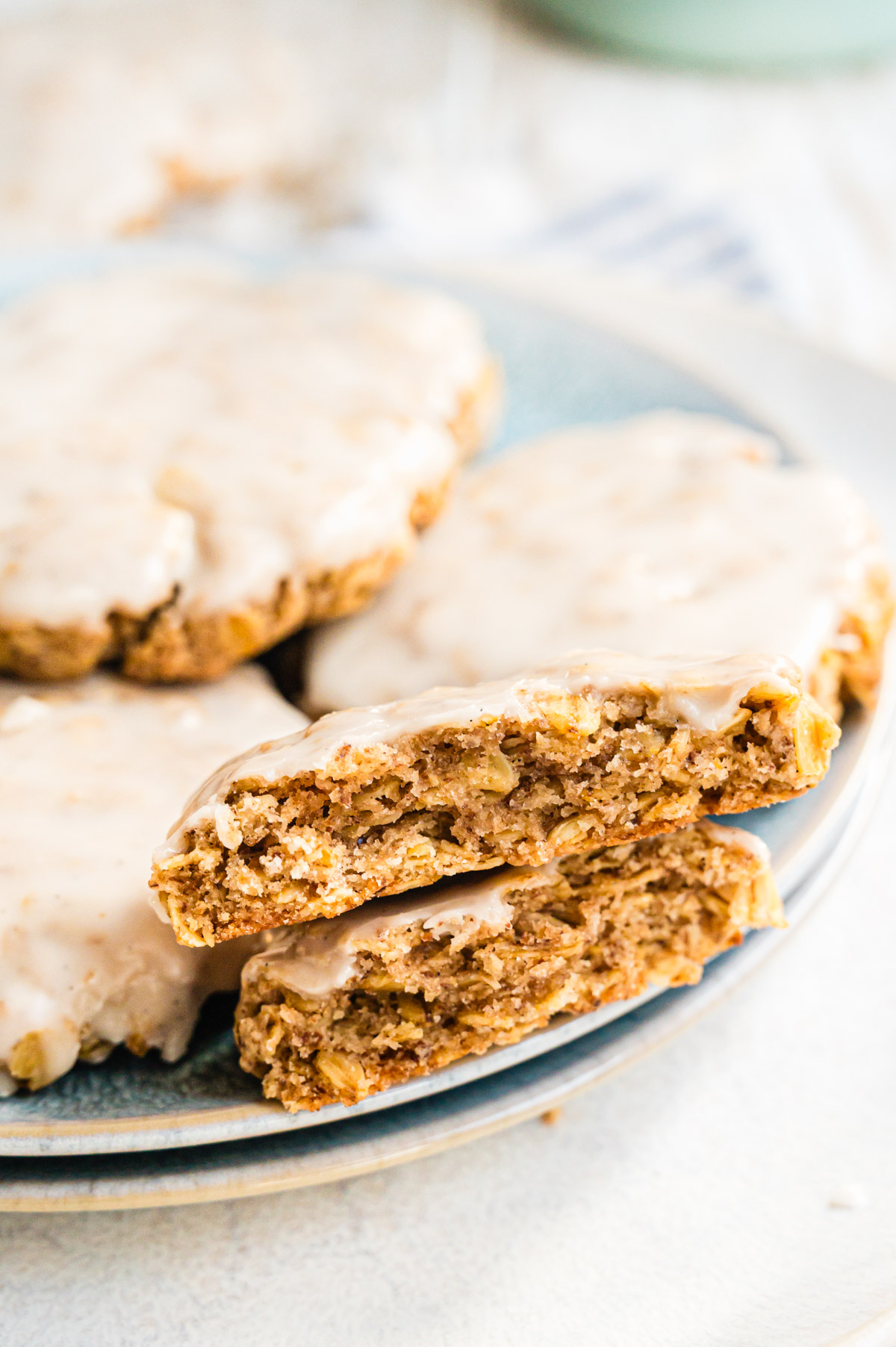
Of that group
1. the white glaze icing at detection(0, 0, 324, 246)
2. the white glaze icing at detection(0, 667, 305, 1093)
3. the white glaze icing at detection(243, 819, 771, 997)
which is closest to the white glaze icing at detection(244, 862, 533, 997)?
the white glaze icing at detection(243, 819, 771, 997)

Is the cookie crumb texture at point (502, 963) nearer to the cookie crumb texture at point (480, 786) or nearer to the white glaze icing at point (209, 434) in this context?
the cookie crumb texture at point (480, 786)

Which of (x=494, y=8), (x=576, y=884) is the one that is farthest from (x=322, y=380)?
(x=494, y=8)

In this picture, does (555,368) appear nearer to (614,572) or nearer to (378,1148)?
(614,572)

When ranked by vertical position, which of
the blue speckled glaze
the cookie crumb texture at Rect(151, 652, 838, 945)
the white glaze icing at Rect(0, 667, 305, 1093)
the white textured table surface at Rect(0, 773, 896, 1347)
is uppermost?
the cookie crumb texture at Rect(151, 652, 838, 945)

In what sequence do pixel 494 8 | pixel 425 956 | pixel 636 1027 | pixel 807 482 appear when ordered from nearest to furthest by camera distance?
pixel 425 956, pixel 636 1027, pixel 807 482, pixel 494 8

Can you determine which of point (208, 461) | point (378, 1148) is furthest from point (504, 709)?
point (208, 461)

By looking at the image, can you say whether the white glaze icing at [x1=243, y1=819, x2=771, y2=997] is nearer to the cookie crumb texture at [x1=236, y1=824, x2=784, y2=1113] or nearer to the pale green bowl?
the cookie crumb texture at [x1=236, y1=824, x2=784, y2=1113]

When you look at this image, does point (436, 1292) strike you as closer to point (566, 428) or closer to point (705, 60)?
point (566, 428)
